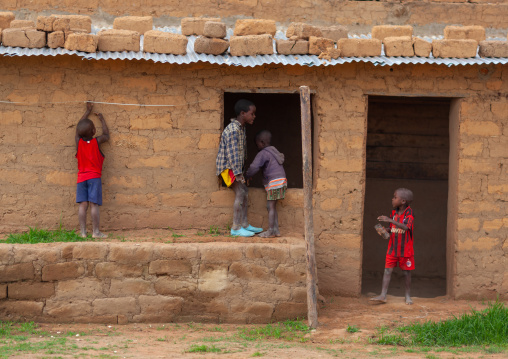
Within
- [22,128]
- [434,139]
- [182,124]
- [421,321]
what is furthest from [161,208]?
[434,139]

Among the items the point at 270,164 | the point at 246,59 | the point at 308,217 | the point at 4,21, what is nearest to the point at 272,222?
the point at 270,164

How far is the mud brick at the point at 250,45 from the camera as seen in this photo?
763 centimetres

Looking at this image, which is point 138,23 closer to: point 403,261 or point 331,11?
point 331,11

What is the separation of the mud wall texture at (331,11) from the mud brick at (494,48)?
1357 mm

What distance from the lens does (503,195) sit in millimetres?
8195

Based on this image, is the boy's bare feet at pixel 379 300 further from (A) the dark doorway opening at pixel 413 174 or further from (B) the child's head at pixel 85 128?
(B) the child's head at pixel 85 128

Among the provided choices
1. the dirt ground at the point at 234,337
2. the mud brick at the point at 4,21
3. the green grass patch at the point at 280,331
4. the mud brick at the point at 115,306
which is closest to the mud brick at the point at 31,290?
the dirt ground at the point at 234,337

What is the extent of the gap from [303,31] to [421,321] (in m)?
3.14

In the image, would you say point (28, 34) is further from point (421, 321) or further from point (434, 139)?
point (434, 139)

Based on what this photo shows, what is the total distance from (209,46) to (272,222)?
1.91 m

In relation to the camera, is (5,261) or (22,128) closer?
(5,261)

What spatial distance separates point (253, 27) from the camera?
7906 mm

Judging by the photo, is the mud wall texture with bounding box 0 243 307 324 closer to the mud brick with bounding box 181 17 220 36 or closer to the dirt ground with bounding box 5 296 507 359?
the dirt ground with bounding box 5 296 507 359

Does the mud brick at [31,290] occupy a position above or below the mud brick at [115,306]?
above
